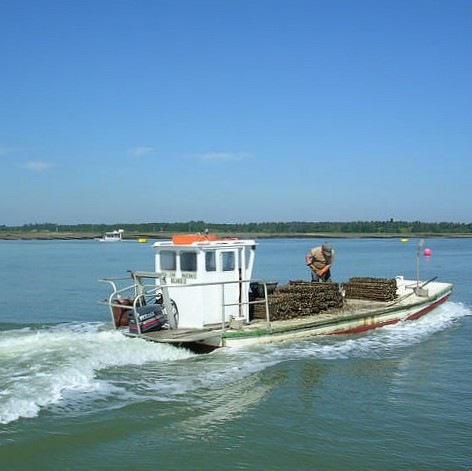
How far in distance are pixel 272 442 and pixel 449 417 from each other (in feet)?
11.0

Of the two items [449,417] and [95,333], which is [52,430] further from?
[449,417]

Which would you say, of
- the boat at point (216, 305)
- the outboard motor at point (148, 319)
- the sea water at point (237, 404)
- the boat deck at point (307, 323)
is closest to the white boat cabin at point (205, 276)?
the boat at point (216, 305)

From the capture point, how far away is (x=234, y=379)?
40.0 ft

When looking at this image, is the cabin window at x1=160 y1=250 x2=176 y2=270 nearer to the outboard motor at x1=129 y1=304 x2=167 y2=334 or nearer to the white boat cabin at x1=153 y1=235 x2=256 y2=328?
the white boat cabin at x1=153 y1=235 x2=256 y2=328

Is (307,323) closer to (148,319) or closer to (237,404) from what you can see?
(148,319)

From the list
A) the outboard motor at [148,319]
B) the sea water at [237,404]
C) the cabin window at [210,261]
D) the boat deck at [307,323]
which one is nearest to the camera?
the sea water at [237,404]

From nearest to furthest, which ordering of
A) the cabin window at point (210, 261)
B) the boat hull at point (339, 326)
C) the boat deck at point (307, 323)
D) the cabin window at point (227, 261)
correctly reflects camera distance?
the boat deck at point (307, 323) → the boat hull at point (339, 326) → the cabin window at point (210, 261) → the cabin window at point (227, 261)

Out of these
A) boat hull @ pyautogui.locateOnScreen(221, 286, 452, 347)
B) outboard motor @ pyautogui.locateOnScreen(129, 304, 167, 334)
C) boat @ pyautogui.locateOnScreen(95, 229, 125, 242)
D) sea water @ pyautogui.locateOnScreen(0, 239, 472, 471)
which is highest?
boat @ pyautogui.locateOnScreen(95, 229, 125, 242)

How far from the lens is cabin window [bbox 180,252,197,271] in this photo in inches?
562

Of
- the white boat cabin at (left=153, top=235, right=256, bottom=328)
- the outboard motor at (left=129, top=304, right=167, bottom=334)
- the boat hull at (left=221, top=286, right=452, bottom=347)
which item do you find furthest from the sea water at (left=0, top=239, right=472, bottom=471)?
the white boat cabin at (left=153, top=235, right=256, bottom=328)

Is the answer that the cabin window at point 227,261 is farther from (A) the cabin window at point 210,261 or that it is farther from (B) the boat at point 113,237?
(B) the boat at point 113,237

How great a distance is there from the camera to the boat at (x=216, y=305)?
45.2 feet

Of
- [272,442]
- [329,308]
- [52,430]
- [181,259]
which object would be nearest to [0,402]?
[52,430]

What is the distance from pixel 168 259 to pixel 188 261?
586 millimetres
